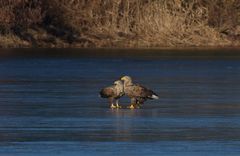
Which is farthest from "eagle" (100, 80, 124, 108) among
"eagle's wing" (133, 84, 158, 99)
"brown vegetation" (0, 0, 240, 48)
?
"brown vegetation" (0, 0, 240, 48)

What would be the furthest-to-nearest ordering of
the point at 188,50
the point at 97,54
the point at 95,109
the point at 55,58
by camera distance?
the point at 188,50
the point at 97,54
the point at 55,58
the point at 95,109

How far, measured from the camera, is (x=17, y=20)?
45.9m

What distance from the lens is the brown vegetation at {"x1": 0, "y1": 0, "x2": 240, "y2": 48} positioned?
147ft

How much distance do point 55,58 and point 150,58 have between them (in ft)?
9.64

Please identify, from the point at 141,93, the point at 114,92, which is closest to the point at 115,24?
the point at 114,92

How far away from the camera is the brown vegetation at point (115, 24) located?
147 feet

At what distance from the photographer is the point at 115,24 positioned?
151 feet

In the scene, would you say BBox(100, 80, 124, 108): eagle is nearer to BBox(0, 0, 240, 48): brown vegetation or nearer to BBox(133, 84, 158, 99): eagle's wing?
BBox(133, 84, 158, 99): eagle's wing

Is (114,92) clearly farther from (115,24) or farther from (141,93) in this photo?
(115,24)

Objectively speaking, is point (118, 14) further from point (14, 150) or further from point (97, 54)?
point (14, 150)

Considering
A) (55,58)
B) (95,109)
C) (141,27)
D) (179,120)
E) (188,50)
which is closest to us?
(179,120)

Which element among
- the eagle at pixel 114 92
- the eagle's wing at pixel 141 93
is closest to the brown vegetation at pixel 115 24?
the eagle at pixel 114 92

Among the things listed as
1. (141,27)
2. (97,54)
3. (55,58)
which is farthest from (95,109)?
(141,27)

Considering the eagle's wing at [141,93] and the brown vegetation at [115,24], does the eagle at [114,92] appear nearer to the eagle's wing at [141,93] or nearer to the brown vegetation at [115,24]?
the eagle's wing at [141,93]
